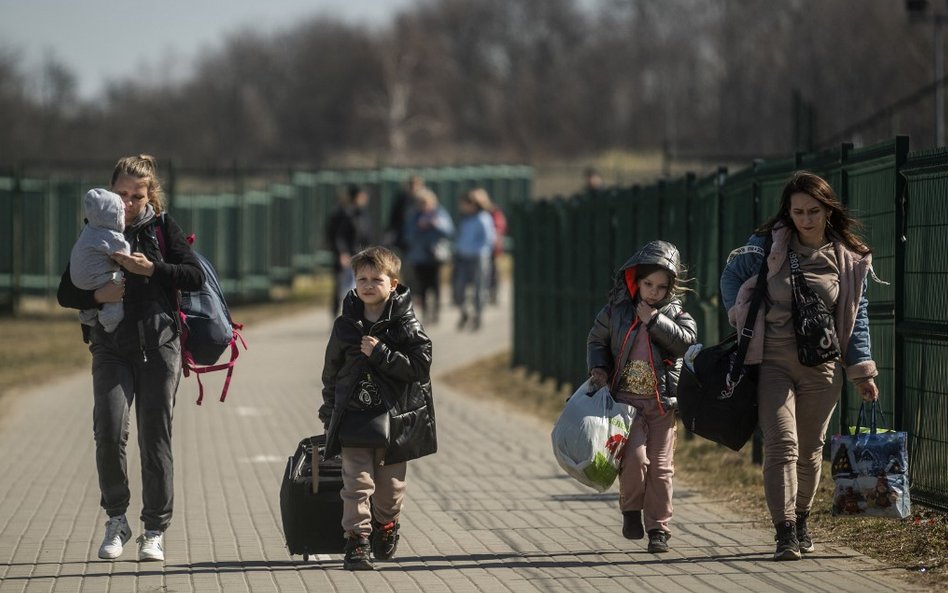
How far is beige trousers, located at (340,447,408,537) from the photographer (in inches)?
285

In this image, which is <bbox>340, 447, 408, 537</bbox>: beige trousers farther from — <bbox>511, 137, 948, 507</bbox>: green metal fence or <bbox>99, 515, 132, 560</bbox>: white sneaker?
<bbox>511, 137, 948, 507</bbox>: green metal fence

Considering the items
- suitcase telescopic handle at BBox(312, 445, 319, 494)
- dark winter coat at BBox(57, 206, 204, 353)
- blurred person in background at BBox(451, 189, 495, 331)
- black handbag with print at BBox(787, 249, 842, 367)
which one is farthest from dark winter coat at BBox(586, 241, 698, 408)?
blurred person in background at BBox(451, 189, 495, 331)

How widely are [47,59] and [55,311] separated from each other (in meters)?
40.9

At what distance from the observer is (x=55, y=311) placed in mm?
27953

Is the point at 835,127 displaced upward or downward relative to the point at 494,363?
upward

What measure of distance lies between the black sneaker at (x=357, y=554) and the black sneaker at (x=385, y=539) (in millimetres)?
169

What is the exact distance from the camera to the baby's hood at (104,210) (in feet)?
24.3

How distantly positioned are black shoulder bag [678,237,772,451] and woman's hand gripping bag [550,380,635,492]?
0.31 m

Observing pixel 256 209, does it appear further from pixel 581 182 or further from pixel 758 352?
pixel 758 352

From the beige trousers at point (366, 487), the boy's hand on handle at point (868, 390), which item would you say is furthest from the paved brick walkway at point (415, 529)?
the boy's hand on handle at point (868, 390)

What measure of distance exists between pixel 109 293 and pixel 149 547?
3.70ft

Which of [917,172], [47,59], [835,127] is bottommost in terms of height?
[917,172]

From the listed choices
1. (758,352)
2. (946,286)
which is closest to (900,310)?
(946,286)

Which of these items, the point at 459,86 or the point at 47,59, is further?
the point at 459,86
